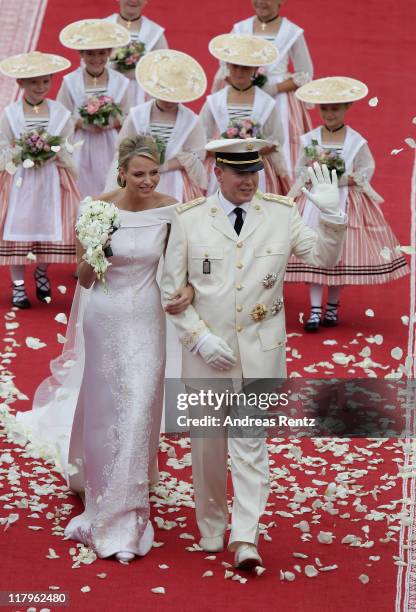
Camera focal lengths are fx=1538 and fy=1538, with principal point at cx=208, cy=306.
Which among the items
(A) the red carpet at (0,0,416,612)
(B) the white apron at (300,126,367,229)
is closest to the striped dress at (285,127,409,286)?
(B) the white apron at (300,126,367,229)

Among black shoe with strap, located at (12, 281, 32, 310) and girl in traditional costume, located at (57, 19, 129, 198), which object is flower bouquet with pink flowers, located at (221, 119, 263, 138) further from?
black shoe with strap, located at (12, 281, 32, 310)

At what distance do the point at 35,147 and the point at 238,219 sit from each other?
151 inches

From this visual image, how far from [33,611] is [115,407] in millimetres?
1074

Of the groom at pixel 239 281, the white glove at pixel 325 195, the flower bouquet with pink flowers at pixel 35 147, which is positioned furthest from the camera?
the flower bouquet with pink flowers at pixel 35 147

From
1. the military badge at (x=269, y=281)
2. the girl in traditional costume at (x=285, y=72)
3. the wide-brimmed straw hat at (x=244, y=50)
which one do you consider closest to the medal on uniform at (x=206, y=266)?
the military badge at (x=269, y=281)

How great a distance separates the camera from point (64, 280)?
11023mm

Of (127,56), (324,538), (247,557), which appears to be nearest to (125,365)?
(247,557)

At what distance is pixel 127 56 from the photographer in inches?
468

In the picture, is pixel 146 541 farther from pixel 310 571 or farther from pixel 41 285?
pixel 41 285

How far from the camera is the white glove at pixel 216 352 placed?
661 centimetres

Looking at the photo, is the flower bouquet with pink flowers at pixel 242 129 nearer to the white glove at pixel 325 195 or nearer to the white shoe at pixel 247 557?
the white glove at pixel 325 195

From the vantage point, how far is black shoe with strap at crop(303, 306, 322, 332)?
10031mm

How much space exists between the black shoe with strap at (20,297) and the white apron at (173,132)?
1171 millimetres

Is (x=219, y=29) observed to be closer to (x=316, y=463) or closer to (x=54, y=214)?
(x=54, y=214)
